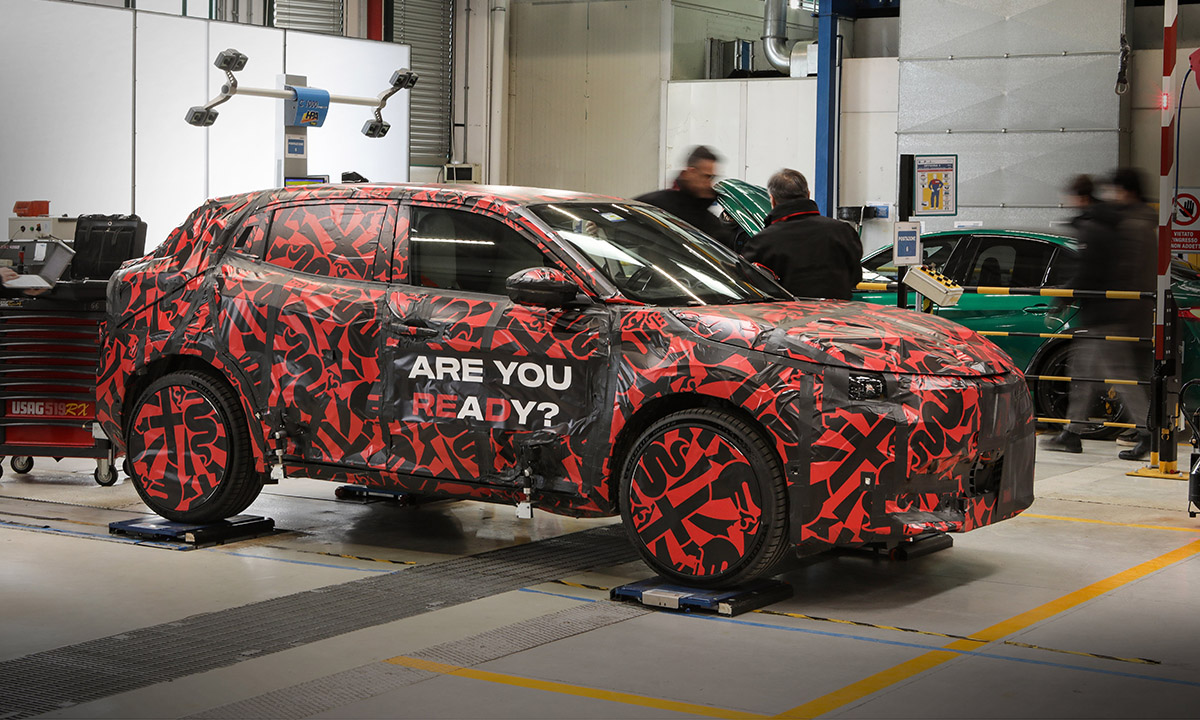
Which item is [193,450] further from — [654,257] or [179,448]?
[654,257]

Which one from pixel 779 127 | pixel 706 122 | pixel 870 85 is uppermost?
pixel 870 85

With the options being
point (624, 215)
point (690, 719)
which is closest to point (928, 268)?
point (624, 215)

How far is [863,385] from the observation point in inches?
233

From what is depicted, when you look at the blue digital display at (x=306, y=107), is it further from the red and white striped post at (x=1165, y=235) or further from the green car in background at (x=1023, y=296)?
the red and white striped post at (x=1165, y=235)

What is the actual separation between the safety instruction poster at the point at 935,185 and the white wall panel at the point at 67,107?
9181mm

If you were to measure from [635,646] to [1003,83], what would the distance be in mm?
13252

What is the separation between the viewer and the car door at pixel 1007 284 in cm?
1192

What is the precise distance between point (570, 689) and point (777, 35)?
678 inches

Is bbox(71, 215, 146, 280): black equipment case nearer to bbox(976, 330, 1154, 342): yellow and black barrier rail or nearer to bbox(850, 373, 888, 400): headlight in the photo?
bbox(850, 373, 888, 400): headlight

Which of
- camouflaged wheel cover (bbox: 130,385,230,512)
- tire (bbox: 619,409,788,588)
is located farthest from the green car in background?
tire (bbox: 619,409,788,588)

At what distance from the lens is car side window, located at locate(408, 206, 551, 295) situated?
6777 millimetres

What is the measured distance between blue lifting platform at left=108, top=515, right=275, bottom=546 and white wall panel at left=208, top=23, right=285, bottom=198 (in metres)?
9.83

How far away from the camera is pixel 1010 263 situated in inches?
479

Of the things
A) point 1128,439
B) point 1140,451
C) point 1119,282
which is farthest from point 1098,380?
point 1128,439
